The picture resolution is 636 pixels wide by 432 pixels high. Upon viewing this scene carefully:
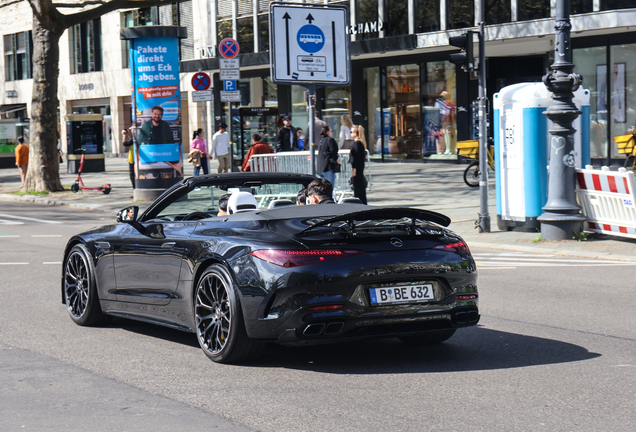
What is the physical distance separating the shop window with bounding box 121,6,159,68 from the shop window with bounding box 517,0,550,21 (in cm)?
2405

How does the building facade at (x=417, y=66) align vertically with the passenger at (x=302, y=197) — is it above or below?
above

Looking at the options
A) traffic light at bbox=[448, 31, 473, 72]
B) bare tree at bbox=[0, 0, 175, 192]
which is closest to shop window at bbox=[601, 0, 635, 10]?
traffic light at bbox=[448, 31, 473, 72]

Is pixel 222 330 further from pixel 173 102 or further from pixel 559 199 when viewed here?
pixel 173 102

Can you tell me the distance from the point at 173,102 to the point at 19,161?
363 inches

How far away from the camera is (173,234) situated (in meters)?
6.59

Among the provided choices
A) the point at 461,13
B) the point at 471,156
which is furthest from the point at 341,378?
the point at 461,13

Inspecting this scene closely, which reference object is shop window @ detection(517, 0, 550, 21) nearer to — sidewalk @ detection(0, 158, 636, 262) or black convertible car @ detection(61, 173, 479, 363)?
sidewalk @ detection(0, 158, 636, 262)

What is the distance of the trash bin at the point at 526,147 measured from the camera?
14.0 metres

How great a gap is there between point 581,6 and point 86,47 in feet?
112

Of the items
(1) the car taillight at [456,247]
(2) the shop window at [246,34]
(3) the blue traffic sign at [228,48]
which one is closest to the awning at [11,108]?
(2) the shop window at [246,34]

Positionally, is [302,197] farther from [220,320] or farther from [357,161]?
[357,161]

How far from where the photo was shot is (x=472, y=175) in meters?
22.9

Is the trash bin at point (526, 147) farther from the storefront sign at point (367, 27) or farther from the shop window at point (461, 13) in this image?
the storefront sign at point (367, 27)

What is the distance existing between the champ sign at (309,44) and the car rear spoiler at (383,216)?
7.55 meters
